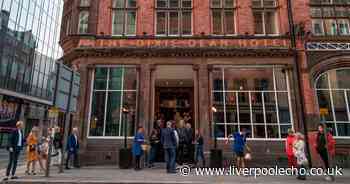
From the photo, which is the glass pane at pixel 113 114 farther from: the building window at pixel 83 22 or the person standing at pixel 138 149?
the building window at pixel 83 22

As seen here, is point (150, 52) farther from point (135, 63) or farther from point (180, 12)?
point (180, 12)

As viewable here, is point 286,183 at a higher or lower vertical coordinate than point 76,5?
lower

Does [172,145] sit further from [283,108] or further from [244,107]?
[283,108]

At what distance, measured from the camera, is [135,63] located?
1451cm

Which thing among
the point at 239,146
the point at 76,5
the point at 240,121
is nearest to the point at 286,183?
the point at 239,146

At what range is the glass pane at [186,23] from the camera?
1543 cm

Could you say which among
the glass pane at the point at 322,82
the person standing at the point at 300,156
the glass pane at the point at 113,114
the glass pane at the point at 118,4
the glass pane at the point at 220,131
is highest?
the glass pane at the point at 118,4

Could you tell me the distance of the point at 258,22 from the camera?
15523mm

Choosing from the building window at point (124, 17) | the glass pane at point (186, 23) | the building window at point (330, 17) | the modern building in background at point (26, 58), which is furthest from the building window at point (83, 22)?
the building window at point (330, 17)

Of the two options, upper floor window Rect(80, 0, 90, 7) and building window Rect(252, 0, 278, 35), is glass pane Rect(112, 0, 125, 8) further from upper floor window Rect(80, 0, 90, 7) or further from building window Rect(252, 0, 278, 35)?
building window Rect(252, 0, 278, 35)

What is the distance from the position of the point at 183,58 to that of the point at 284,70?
246 inches

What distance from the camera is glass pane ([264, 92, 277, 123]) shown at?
558 inches

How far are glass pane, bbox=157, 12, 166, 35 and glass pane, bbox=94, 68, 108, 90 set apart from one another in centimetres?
422

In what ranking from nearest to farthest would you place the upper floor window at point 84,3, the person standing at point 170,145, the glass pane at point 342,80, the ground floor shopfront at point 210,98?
1. the person standing at point 170,145
2. the ground floor shopfront at point 210,98
3. the glass pane at point 342,80
4. the upper floor window at point 84,3
